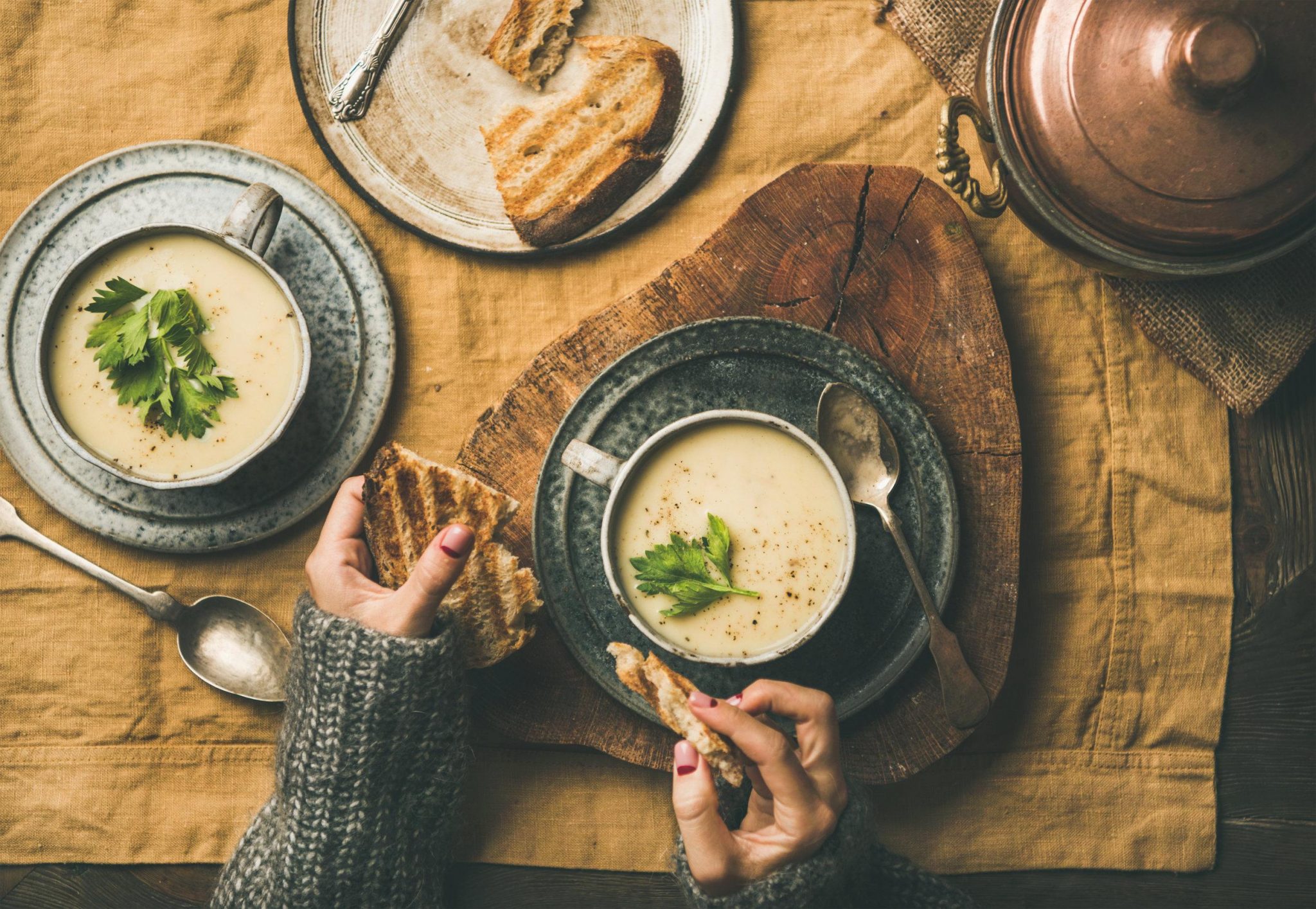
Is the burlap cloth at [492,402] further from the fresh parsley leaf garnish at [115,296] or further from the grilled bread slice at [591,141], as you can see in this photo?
the fresh parsley leaf garnish at [115,296]

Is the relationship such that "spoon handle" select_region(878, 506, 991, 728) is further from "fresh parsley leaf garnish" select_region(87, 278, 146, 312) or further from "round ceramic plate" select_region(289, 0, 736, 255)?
"fresh parsley leaf garnish" select_region(87, 278, 146, 312)

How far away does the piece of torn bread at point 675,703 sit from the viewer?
3.82 feet

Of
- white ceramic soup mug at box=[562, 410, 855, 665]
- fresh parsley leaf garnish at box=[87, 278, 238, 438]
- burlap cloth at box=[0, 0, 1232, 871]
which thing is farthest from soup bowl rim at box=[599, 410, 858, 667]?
fresh parsley leaf garnish at box=[87, 278, 238, 438]

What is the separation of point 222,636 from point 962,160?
4.68 ft

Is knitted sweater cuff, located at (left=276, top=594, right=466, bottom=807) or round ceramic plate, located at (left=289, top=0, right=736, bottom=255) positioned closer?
knitted sweater cuff, located at (left=276, top=594, right=466, bottom=807)

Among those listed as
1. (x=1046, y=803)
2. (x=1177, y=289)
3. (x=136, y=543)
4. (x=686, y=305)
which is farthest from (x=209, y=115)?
(x=1046, y=803)

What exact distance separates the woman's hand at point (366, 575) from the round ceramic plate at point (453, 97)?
0.49 meters

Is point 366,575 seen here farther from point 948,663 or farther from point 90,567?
point 948,663

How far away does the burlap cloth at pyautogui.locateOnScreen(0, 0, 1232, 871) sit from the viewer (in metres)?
1.46

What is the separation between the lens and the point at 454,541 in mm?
1172

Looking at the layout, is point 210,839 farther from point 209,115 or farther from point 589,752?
point 209,115

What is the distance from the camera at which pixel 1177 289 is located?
1409 mm

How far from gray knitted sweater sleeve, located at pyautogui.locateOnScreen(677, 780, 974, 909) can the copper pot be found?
36.4 inches

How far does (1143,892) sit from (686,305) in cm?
130
